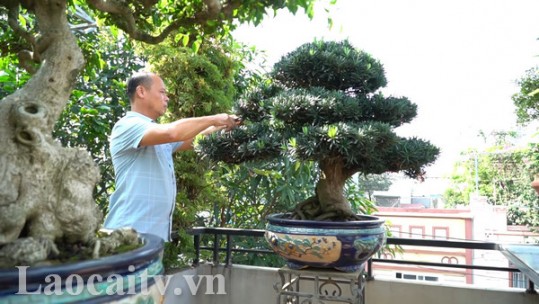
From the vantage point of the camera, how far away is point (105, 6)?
4.02 feet

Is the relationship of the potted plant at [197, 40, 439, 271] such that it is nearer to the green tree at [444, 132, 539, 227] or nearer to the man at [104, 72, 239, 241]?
the man at [104, 72, 239, 241]

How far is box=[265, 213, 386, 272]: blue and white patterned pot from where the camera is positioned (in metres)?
1.39

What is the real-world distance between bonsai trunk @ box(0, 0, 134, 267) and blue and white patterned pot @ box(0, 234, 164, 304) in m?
0.09

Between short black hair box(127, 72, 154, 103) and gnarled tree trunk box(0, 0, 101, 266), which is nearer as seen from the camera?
gnarled tree trunk box(0, 0, 101, 266)

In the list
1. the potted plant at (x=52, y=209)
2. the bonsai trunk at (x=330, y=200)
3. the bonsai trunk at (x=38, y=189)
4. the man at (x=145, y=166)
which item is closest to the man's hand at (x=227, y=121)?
the man at (x=145, y=166)

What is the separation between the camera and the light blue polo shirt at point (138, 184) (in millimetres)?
1395

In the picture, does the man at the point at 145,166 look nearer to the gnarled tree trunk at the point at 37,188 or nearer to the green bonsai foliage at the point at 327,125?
the green bonsai foliage at the point at 327,125

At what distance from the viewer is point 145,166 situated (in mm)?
1455

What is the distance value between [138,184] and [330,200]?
29.4 inches

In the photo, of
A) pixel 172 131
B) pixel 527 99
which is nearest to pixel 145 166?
pixel 172 131

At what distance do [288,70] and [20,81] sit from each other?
1626 mm

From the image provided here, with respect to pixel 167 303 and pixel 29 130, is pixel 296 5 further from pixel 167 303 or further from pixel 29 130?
pixel 167 303

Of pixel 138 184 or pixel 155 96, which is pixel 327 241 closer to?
pixel 138 184

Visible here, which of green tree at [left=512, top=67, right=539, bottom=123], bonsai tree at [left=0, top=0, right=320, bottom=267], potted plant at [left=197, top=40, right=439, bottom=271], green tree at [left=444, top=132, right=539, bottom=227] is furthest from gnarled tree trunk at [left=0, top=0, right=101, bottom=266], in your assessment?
green tree at [left=444, top=132, right=539, bottom=227]
